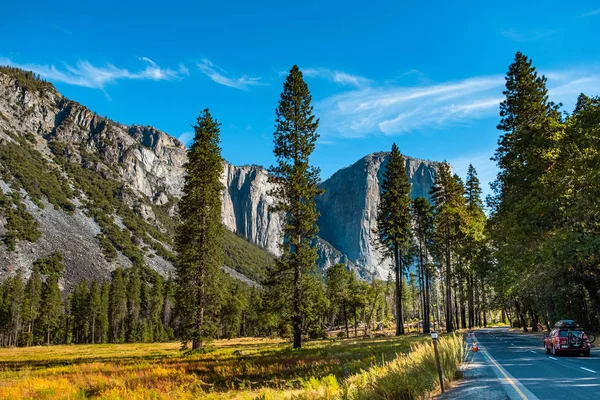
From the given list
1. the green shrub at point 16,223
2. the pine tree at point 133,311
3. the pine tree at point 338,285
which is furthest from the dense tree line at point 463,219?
the green shrub at point 16,223

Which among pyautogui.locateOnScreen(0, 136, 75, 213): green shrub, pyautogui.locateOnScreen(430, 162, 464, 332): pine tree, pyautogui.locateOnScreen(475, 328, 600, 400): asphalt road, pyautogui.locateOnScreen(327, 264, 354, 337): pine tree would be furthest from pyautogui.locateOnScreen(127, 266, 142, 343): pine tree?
pyautogui.locateOnScreen(475, 328, 600, 400): asphalt road

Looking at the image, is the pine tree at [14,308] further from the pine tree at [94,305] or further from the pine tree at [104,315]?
the pine tree at [104,315]

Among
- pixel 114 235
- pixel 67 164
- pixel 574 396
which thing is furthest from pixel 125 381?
pixel 67 164

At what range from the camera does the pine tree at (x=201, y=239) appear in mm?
28578

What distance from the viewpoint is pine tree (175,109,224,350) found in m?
28.6

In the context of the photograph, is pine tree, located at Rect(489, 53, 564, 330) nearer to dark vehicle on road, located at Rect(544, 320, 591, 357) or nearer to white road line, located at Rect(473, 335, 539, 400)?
dark vehicle on road, located at Rect(544, 320, 591, 357)

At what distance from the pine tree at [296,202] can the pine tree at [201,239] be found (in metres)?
5.86

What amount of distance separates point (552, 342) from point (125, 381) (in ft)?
66.8

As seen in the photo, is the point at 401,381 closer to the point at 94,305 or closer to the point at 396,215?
the point at 396,215

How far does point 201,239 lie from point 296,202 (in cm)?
853

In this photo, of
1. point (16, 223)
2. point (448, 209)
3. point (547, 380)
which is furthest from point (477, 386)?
point (16, 223)

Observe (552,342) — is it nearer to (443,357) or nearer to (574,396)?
(443,357)

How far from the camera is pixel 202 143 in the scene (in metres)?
30.8

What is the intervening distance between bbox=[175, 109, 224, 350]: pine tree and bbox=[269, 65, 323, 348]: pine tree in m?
5.86
